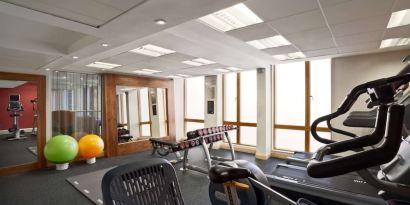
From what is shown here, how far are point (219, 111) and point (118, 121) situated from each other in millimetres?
3076

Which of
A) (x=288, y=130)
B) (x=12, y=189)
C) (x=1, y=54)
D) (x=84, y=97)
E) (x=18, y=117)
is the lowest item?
(x=12, y=189)

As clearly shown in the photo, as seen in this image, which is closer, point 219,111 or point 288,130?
point 288,130

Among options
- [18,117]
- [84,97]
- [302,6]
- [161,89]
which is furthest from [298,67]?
[18,117]

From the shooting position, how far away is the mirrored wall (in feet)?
17.4

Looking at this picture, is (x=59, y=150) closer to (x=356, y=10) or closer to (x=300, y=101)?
(x=356, y=10)

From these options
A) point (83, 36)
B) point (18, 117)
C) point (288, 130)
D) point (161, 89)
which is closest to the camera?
point (83, 36)

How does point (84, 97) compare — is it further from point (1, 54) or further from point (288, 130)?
point (288, 130)

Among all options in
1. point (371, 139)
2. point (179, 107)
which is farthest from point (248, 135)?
point (371, 139)

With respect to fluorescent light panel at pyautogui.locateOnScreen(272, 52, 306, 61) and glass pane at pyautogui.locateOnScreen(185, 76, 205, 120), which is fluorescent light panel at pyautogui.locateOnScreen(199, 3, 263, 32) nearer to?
fluorescent light panel at pyautogui.locateOnScreen(272, 52, 306, 61)

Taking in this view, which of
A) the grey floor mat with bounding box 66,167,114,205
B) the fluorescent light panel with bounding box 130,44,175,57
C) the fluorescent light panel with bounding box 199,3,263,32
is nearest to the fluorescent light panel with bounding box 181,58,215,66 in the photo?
the fluorescent light panel with bounding box 130,44,175,57

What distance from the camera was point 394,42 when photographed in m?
→ 3.60

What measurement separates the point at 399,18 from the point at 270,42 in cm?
162

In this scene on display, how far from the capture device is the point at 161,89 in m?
7.36

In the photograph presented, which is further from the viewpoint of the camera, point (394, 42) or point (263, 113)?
point (263, 113)
